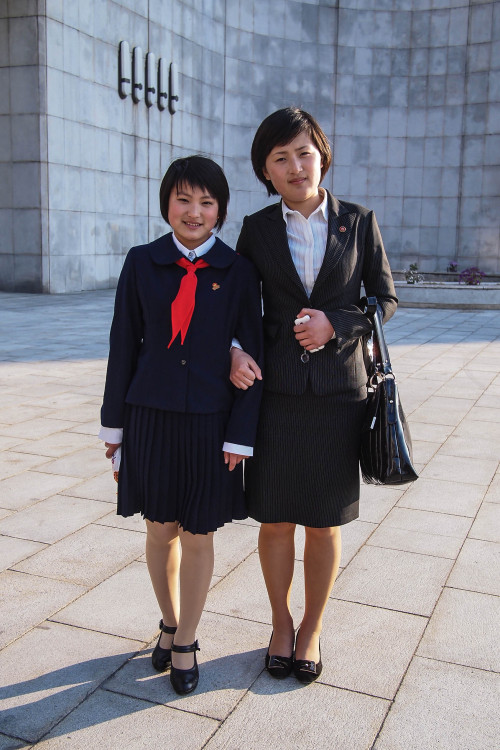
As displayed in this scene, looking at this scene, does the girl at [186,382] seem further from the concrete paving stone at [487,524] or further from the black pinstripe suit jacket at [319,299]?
the concrete paving stone at [487,524]

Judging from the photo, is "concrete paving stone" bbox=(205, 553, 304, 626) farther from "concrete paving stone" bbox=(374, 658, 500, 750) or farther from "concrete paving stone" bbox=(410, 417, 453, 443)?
"concrete paving stone" bbox=(410, 417, 453, 443)

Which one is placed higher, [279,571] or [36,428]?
[279,571]

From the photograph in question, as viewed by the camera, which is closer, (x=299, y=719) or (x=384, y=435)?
(x=299, y=719)

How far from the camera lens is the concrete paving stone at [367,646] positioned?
8.43 feet

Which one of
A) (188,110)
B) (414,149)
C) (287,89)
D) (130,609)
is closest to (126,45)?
(188,110)

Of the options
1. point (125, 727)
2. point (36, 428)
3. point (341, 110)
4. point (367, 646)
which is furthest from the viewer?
point (341, 110)

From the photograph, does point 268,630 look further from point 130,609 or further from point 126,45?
point 126,45

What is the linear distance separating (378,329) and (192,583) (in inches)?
40.5

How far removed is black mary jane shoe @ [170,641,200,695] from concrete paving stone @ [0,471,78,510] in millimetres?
1887

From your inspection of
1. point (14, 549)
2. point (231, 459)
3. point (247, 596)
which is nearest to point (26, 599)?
point (14, 549)

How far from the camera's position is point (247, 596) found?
10.4ft

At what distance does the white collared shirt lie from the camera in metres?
2.58

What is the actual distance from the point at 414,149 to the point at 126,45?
30.7ft

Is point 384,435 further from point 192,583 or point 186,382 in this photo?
point 192,583
